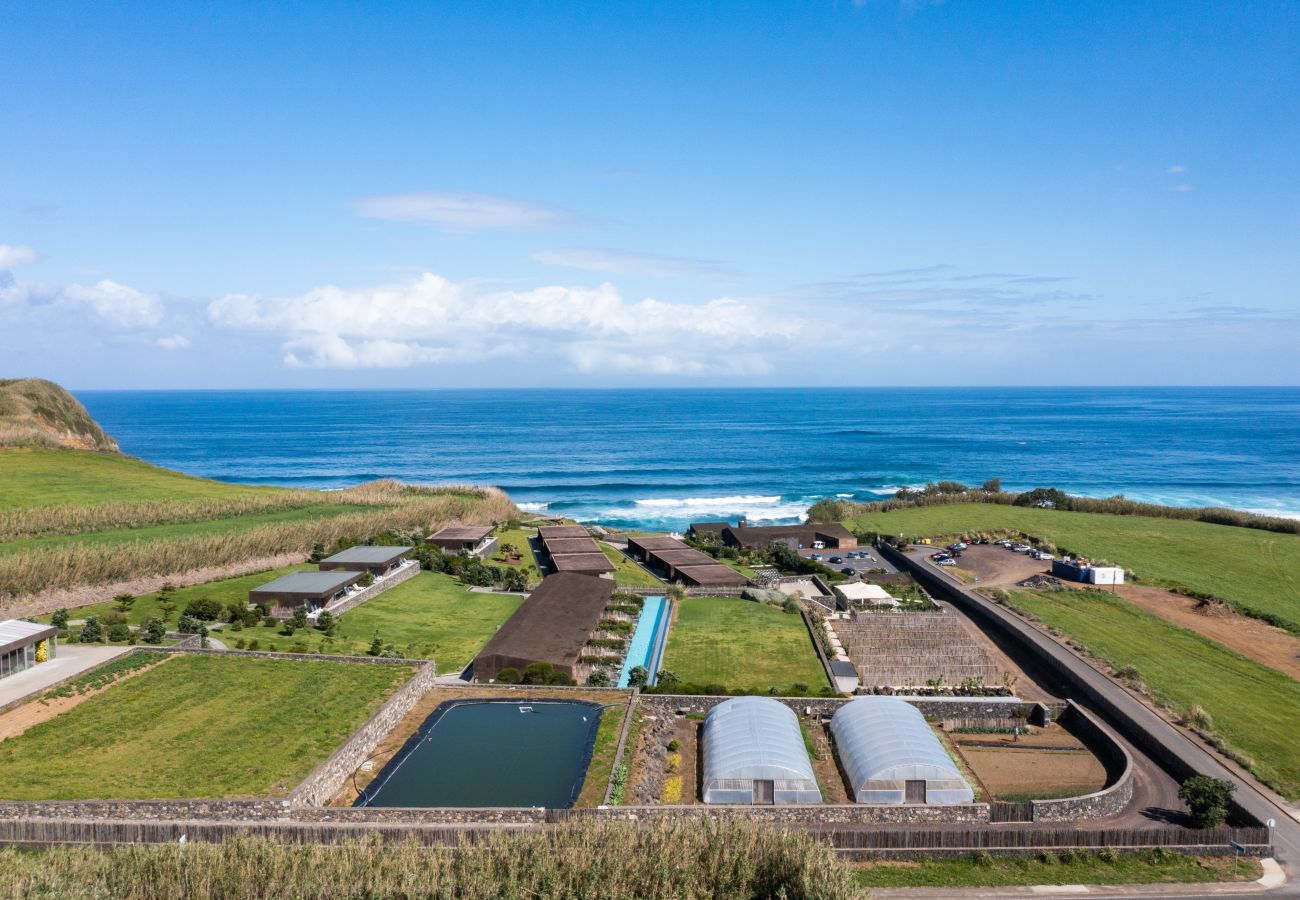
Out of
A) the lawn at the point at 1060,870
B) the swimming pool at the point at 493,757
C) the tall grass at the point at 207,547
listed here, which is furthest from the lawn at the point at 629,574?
the lawn at the point at 1060,870

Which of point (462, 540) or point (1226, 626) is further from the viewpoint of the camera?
point (462, 540)

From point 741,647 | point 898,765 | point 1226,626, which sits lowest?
point 741,647

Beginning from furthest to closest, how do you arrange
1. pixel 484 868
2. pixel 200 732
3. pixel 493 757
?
pixel 493 757 < pixel 200 732 < pixel 484 868

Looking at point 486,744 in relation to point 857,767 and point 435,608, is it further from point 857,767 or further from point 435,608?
point 435,608

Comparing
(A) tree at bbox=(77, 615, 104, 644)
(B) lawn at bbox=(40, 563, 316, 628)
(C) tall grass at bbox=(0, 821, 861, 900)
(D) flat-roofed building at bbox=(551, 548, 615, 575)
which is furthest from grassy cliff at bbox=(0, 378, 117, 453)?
(C) tall grass at bbox=(0, 821, 861, 900)

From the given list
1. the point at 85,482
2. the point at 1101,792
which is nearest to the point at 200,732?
the point at 1101,792

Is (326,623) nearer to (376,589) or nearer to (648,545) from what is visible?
(376,589)
